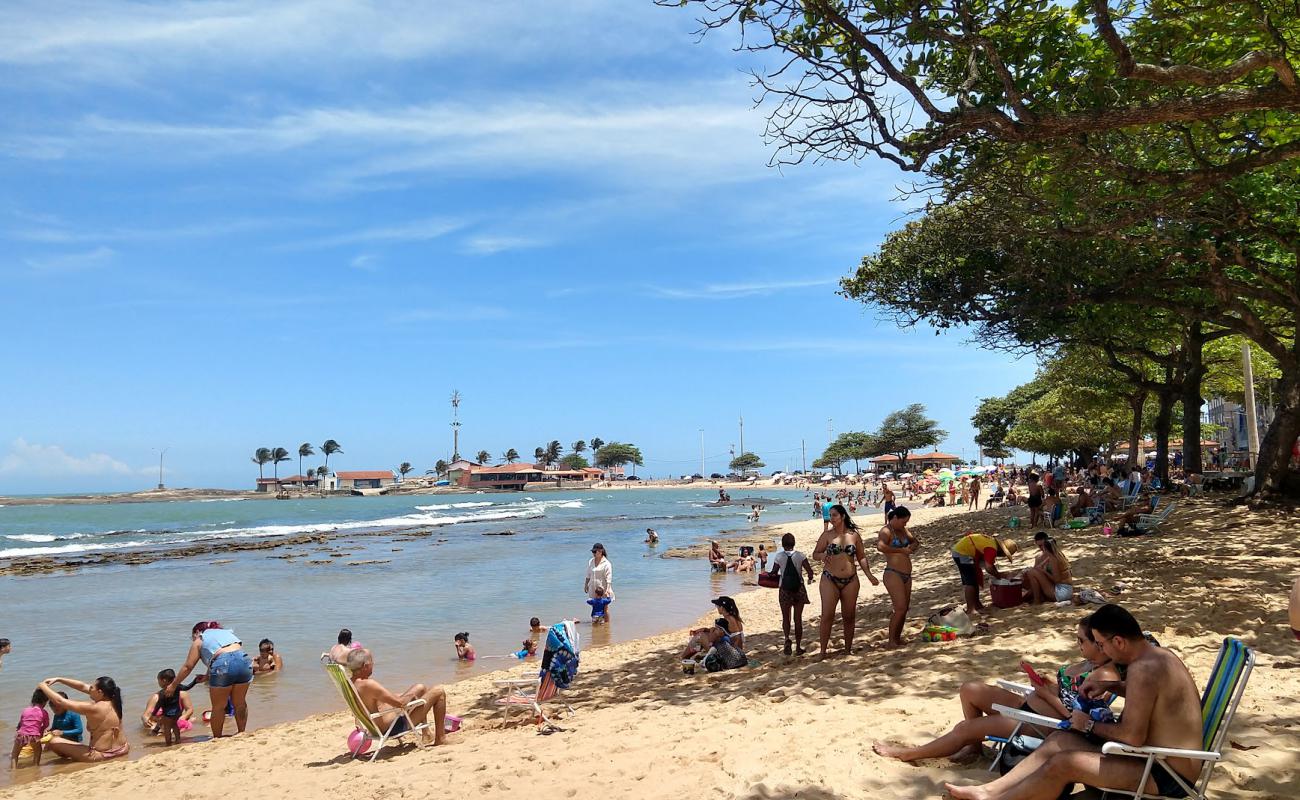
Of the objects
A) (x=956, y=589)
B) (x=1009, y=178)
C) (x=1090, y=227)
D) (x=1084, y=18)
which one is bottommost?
(x=956, y=589)

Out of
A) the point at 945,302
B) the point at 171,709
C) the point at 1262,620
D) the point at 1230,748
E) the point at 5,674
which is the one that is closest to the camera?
the point at 1230,748

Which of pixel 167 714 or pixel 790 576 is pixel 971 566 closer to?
pixel 790 576

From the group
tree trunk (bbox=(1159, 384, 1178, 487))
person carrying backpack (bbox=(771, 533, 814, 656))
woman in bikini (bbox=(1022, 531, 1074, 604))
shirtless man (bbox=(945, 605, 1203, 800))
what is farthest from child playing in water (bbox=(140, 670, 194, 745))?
tree trunk (bbox=(1159, 384, 1178, 487))

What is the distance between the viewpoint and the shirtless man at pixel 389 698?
6.35m

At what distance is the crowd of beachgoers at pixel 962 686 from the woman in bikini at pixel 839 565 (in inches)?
0.5

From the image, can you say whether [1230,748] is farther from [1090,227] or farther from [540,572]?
[540,572]

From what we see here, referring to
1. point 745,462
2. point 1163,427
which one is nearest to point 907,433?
point 745,462

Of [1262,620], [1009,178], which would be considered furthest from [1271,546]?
[1009,178]

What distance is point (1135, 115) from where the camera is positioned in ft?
18.2

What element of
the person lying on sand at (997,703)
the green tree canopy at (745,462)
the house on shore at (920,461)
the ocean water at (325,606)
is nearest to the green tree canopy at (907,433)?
the house on shore at (920,461)

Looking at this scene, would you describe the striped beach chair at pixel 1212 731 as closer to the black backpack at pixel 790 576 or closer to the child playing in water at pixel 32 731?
the black backpack at pixel 790 576

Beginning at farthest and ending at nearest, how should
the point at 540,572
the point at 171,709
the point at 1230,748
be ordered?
the point at 540,572 → the point at 171,709 → the point at 1230,748

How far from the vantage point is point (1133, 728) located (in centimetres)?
344

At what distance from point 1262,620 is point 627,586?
13263 millimetres
